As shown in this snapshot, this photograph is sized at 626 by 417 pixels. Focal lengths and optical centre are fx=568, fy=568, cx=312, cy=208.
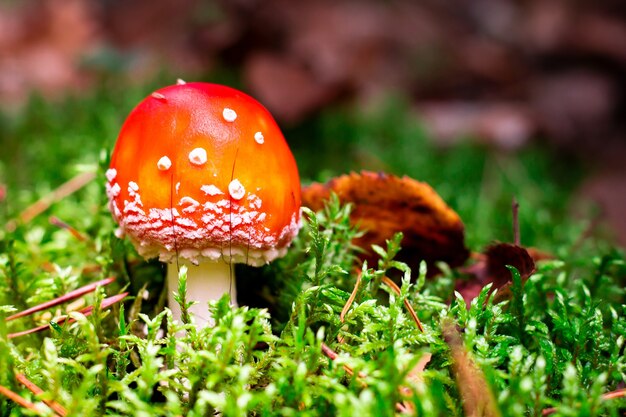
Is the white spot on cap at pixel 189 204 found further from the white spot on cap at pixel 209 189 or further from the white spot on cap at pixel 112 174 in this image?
the white spot on cap at pixel 112 174

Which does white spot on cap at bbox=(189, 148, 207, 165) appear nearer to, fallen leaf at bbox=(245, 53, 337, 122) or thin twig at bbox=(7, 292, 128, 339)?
thin twig at bbox=(7, 292, 128, 339)

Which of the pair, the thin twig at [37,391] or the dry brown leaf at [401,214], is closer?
the thin twig at [37,391]

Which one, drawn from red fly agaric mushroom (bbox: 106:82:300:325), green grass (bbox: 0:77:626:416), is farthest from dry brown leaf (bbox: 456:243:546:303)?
red fly agaric mushroom (bbox: 106:82:300:325)

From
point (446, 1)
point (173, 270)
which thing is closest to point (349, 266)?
point (173, 270)

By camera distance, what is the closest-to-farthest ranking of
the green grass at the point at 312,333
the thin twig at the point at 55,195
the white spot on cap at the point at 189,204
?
the green grass at the point at 312,333, the white spot on cap at the point at 189,204, the thin twig at the point at 55,195

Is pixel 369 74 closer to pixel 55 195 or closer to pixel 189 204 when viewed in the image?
pixel 55 195

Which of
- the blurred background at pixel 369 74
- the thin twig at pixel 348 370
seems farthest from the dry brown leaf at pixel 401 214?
the blurred background at pixel 369 74

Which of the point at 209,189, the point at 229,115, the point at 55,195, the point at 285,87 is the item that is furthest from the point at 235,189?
the point at 285,87
